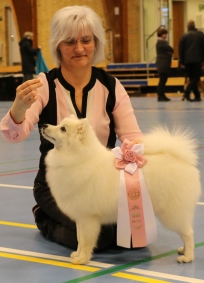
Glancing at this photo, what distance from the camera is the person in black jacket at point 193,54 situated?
43.8ft

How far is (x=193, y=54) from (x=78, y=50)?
1062 centimetres

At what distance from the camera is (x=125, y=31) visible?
20188 mm

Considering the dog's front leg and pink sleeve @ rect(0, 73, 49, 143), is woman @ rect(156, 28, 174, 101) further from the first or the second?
the dog's front leg

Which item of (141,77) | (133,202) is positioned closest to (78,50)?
(133,202)

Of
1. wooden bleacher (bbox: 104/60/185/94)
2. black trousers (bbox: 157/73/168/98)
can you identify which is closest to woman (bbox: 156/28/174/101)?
black trousers (bbox: 157/73/168/98)

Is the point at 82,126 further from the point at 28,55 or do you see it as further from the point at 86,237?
the point at 28,55

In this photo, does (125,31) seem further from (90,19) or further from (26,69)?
(90,19)

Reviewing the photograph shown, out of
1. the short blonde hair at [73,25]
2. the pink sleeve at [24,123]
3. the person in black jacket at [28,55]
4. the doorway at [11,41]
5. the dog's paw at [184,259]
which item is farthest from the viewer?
the doorway at [11,41]

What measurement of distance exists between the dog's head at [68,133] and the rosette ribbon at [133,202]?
0.24 meters

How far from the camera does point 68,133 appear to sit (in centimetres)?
265

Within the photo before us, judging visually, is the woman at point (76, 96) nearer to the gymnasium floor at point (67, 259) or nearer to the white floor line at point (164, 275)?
the gymnasium floor at point (67, 259)

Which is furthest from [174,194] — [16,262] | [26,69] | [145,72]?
[145,72]

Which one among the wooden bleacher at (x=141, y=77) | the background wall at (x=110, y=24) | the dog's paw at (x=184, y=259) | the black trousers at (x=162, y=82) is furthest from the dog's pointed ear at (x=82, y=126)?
the background wall at (x=110, y=24)

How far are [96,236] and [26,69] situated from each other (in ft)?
44.4
